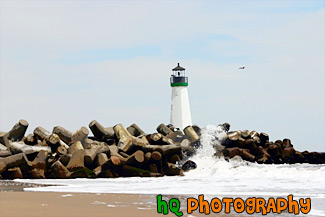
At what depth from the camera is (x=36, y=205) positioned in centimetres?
624

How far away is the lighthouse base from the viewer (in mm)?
23641

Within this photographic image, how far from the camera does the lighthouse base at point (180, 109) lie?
23641 mm

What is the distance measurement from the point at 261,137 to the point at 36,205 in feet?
42.8

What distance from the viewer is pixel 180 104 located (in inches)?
945

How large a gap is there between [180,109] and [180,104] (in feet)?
0.85

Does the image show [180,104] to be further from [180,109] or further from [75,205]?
[75,205]

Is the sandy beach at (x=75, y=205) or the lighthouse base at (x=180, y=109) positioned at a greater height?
the lighthouse base at (x=180, y=109)

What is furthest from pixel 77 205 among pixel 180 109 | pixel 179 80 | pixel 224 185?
pixel 179 80

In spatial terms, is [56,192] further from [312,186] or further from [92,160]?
[312,186]

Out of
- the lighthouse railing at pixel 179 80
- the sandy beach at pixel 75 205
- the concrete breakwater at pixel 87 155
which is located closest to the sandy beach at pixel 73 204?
the sandy beach at pixel 75 205

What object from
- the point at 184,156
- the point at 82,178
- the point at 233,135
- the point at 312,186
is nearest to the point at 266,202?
the point at 312,186

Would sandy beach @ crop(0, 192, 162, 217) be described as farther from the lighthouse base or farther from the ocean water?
the lighthouse base

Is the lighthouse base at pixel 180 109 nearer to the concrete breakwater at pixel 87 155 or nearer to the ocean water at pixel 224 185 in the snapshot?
the concrete breakwater at pixel 87 155

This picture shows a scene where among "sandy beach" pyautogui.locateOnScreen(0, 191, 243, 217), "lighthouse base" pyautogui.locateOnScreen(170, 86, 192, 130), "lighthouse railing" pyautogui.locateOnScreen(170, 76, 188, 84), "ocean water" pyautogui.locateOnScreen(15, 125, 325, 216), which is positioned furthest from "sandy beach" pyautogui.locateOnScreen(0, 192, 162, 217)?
"lighthouse railing" pyautogui.locateOnScreen(170, 76, 188, 84)
